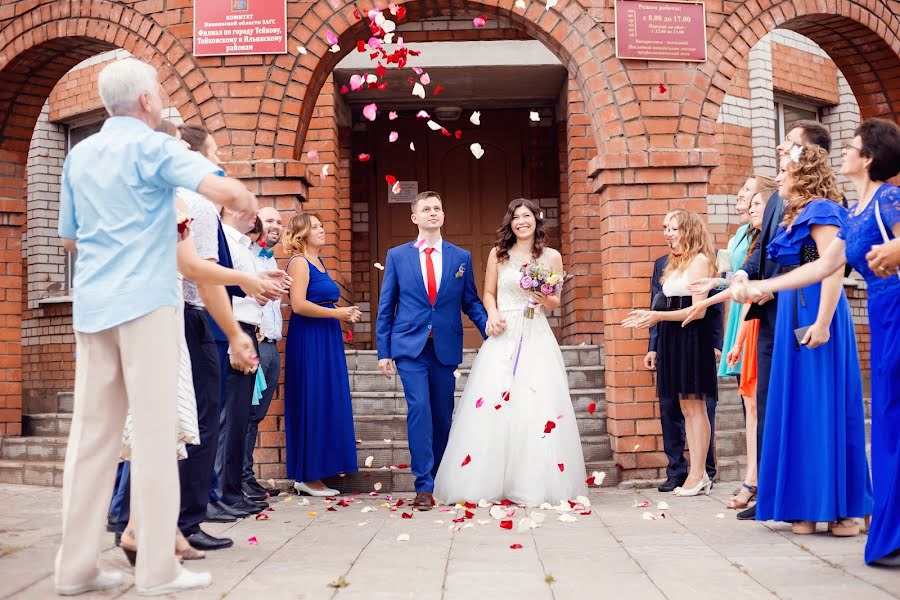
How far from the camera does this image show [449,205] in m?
12.1

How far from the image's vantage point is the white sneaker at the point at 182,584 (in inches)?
138

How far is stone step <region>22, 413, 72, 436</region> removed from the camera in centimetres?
870

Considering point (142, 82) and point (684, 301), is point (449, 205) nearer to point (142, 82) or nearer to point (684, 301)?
point (684, 301)

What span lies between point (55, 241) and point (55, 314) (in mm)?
935

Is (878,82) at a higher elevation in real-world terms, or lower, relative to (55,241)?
higher

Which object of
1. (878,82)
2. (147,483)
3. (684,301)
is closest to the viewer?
(147,483)

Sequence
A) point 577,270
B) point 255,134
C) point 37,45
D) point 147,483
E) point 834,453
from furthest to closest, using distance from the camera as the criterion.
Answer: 1. point 577,270
2. point 37,45
3. point 255,134
4. point 834,453
5. point 147,483

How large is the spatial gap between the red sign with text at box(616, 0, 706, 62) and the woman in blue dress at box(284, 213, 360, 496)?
2.71 metres

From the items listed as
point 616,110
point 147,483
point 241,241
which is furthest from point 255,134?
point 147,483

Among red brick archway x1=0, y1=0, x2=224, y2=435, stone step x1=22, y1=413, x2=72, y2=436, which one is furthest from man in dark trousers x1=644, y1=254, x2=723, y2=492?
stone step x1=22, y1=413, x2=72, y2=436

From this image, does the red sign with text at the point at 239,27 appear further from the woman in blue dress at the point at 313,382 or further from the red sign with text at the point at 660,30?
the red sign with text at the point at 660,30

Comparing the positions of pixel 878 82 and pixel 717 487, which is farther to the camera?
pixel 878 82

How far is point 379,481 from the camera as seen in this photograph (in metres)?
7.14

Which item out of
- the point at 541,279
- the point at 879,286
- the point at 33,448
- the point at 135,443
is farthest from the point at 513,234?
the point at 33,448
